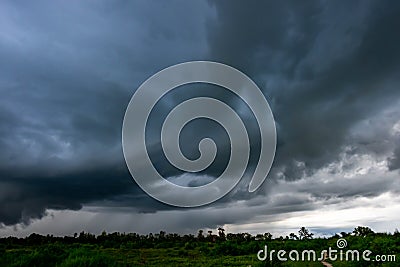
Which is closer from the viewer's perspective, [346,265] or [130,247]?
[346,265]

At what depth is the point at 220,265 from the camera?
113ft

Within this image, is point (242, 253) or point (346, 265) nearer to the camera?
point (346, 265)

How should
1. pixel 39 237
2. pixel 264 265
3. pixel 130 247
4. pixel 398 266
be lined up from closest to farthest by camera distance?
pixel 398 266, pixel 264 265, pixel 130 247, pixel 39 237

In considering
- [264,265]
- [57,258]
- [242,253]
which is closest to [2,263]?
[57,258]

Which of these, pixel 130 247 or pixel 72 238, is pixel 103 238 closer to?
pixel 72 238

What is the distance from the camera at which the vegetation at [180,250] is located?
25.5m

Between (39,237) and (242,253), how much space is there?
52.1 meters

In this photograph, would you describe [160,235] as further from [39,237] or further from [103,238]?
[39,237]

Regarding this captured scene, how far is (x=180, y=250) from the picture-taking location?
57.8 metres

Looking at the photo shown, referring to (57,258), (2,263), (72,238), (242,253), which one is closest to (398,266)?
(57,258)

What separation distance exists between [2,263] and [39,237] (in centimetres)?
6651

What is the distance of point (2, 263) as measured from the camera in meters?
24.8

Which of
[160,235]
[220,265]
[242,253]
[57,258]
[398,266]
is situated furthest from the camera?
[160,235]

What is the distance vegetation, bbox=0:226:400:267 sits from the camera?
25500 millimetres
